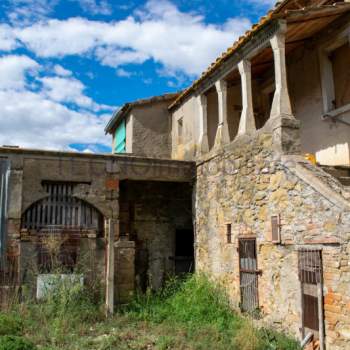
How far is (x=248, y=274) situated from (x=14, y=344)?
448cm

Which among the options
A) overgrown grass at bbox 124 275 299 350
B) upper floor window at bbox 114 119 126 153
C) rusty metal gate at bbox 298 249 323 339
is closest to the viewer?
rusty metal gate at bbox 298 249 323 339

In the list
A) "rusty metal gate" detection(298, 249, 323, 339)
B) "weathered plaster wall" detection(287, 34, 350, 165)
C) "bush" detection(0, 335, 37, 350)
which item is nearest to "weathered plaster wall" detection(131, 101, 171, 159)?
"weathered plaster wall" detection(287, 34, 350, 165)

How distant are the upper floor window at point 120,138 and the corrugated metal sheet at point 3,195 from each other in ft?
20.1

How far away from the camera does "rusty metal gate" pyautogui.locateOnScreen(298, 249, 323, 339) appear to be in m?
6.59

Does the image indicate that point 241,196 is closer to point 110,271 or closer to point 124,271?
point 110,271

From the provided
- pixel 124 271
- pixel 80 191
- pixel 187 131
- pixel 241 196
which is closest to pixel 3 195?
pixel 80 191

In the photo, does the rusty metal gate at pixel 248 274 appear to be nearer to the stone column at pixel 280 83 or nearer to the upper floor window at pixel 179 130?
the stone column at pixel 280 83

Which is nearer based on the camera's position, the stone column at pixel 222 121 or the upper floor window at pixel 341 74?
the upper floor window at pixel 341 74

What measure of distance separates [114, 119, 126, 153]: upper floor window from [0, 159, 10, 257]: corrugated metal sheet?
20.1 feet

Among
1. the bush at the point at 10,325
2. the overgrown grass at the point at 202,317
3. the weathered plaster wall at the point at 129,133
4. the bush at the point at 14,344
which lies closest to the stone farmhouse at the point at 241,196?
the overgrown grass at the point at 202,317

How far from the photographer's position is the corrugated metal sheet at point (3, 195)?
9.81m

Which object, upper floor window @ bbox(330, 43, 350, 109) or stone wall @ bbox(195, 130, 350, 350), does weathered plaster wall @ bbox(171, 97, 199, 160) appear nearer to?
stone wall @ bbox(195, 130, 350, 350)

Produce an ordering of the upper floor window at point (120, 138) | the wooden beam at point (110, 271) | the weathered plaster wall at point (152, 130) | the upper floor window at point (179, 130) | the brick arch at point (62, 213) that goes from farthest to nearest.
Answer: the upper floor window at point (120, 138), the weathered plaster wall at point (152, 130), the upper floor window at point (179, 130), the brick arch at point (62, 213), the wooden beam at point (110, 271)

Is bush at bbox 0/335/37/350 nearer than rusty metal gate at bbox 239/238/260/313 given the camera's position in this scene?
Yes
